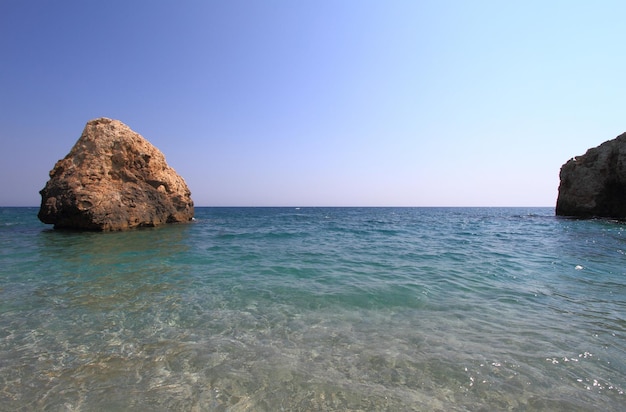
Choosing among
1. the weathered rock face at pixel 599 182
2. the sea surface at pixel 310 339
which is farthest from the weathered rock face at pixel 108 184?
the weathered rock face at pixel 599 182

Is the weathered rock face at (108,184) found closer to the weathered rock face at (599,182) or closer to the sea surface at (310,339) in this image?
the sea surface at (310,339)

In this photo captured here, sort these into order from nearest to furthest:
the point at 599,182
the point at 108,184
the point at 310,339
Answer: the point at 310,339 → the point at 108,184 → the point at 599,182

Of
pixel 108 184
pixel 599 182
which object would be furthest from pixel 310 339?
pixel 599 182

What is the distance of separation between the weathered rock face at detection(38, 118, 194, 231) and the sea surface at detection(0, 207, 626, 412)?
35.3 feet

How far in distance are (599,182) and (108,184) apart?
154ft

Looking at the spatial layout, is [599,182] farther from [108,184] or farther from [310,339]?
[108,184]

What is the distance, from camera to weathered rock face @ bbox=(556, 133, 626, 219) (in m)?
30.8

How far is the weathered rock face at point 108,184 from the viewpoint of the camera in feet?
56.5

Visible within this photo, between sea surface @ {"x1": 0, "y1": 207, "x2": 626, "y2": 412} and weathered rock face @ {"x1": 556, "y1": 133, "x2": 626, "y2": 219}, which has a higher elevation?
weathered rock face @ {"x1": 556, "y1": 133, "x2": 626, "y2": 219}

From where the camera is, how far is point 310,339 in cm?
425

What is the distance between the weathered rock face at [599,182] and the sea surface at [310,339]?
3262cm

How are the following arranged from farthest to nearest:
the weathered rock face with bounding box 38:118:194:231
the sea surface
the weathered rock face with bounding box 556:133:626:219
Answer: the weathered rock face with bounding box 556:133:626:219, the weathered rock face with bounding box 38:118:194:231, the sea surface

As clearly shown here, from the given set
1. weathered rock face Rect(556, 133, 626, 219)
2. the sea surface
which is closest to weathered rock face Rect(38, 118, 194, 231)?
the sea surface

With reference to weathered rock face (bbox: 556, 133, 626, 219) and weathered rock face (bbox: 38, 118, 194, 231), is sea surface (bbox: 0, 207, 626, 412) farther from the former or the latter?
weathered rock face (bbox: 556, 133, 626, 219)
